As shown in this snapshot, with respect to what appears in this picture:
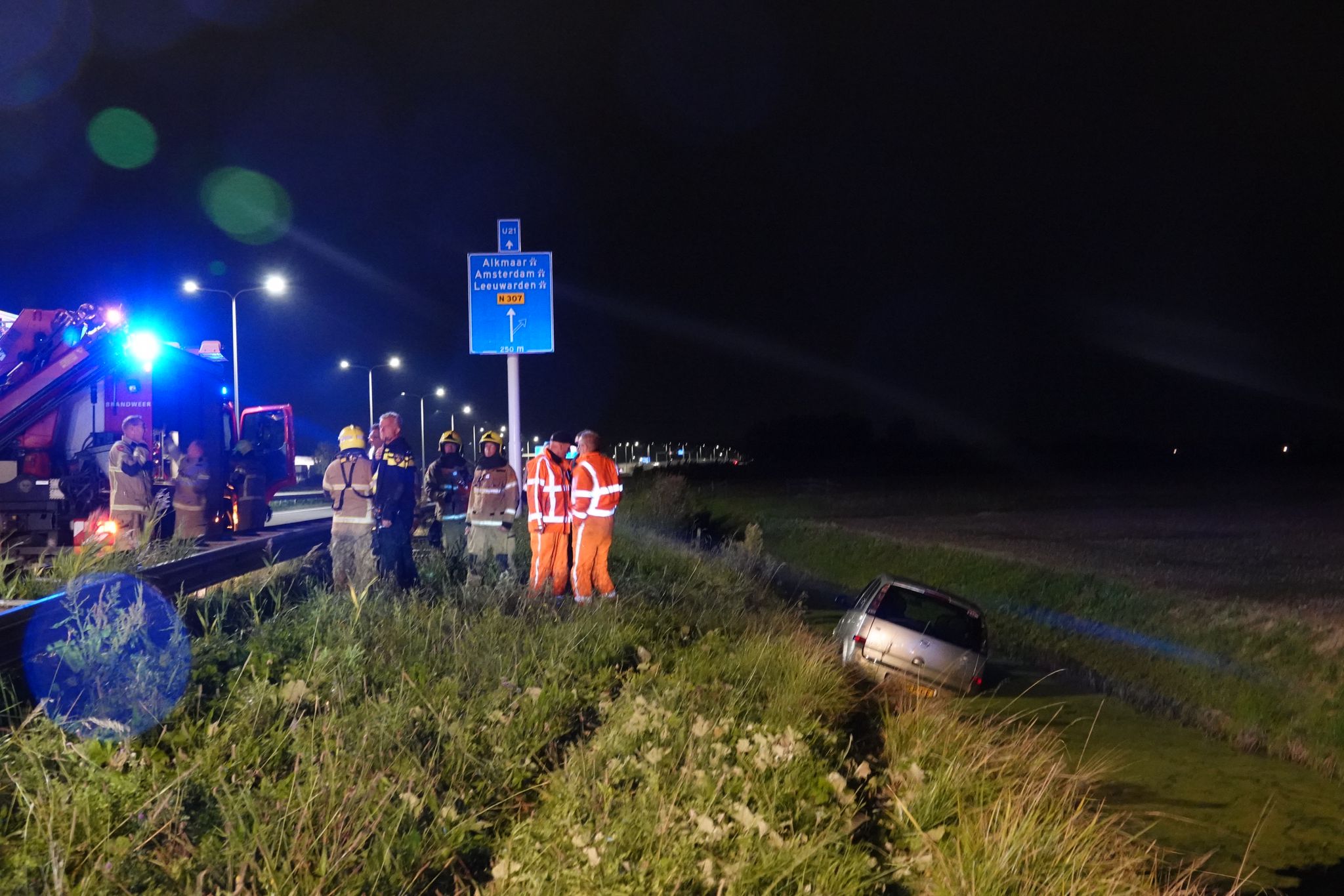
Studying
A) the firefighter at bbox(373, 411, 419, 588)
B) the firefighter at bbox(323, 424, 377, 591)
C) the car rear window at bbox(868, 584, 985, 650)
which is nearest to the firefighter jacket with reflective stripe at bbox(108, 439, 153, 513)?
the firefighter at bbox(323, 424, 377, 591)

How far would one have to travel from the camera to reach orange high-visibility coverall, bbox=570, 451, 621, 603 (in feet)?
34.1

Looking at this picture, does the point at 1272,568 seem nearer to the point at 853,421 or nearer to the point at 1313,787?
the point at 1313,787

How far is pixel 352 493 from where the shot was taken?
9.30 metres

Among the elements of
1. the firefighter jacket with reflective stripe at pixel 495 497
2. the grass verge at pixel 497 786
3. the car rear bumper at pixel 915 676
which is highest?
the firefighter jacket with reflective stripe at pixel 495 497

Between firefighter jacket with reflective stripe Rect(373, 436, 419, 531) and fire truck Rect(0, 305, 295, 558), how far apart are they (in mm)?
2453

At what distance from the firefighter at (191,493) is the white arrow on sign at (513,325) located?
14.6ft

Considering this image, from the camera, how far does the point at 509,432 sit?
1529 centimetres

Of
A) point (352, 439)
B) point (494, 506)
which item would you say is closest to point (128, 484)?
point (352, 439)

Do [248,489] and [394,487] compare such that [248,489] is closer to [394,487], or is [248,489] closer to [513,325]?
[513,325]

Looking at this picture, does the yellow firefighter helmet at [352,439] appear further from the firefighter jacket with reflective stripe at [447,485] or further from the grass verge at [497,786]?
the firefighter jacket with reflective stripe at [447,485]

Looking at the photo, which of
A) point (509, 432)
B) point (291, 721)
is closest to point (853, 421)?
point (509, 432)

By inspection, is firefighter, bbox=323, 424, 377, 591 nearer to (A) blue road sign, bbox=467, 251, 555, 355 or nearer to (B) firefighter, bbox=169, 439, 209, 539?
(B) firefighter, bbox=169, 439, 209, 539

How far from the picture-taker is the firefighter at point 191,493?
40.9 feet

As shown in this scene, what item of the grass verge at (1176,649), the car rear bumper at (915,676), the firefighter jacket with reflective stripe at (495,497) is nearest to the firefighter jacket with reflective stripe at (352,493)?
the firefighter jacket with reflective stripe at (495,497)
